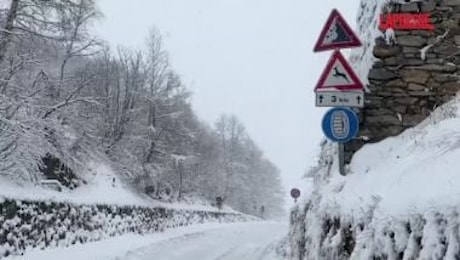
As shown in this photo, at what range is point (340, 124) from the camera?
709 cm

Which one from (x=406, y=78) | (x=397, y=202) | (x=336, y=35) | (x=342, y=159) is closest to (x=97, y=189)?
(x=406, y=78)

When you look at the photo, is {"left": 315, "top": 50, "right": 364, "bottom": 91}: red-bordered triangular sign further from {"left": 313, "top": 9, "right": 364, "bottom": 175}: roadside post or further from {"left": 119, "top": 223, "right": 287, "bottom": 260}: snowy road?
{"left": 119, "top": 223, "right": 287, "bottom": 260}: snowy road

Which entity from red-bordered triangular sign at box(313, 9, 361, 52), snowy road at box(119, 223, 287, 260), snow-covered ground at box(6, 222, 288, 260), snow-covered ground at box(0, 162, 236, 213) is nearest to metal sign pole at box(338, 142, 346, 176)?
red-bordered triangular sign at box(313, 9, 361, 52)

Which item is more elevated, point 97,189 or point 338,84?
point 338,84

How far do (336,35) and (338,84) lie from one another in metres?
0.57

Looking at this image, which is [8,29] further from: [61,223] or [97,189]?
[97,189]

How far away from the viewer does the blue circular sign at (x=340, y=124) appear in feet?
23.1

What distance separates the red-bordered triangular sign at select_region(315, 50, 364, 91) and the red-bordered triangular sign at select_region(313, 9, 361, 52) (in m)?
0.12

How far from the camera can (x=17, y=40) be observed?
18.1 meters

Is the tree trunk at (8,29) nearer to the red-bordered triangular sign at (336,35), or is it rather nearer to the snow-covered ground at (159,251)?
the snow-covered ground at (159,251)

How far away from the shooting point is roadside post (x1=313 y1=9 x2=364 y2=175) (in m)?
7.07

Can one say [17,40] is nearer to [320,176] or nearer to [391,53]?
[320,176]

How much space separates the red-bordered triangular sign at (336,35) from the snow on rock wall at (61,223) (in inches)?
325

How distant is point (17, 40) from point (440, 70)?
13185mm
